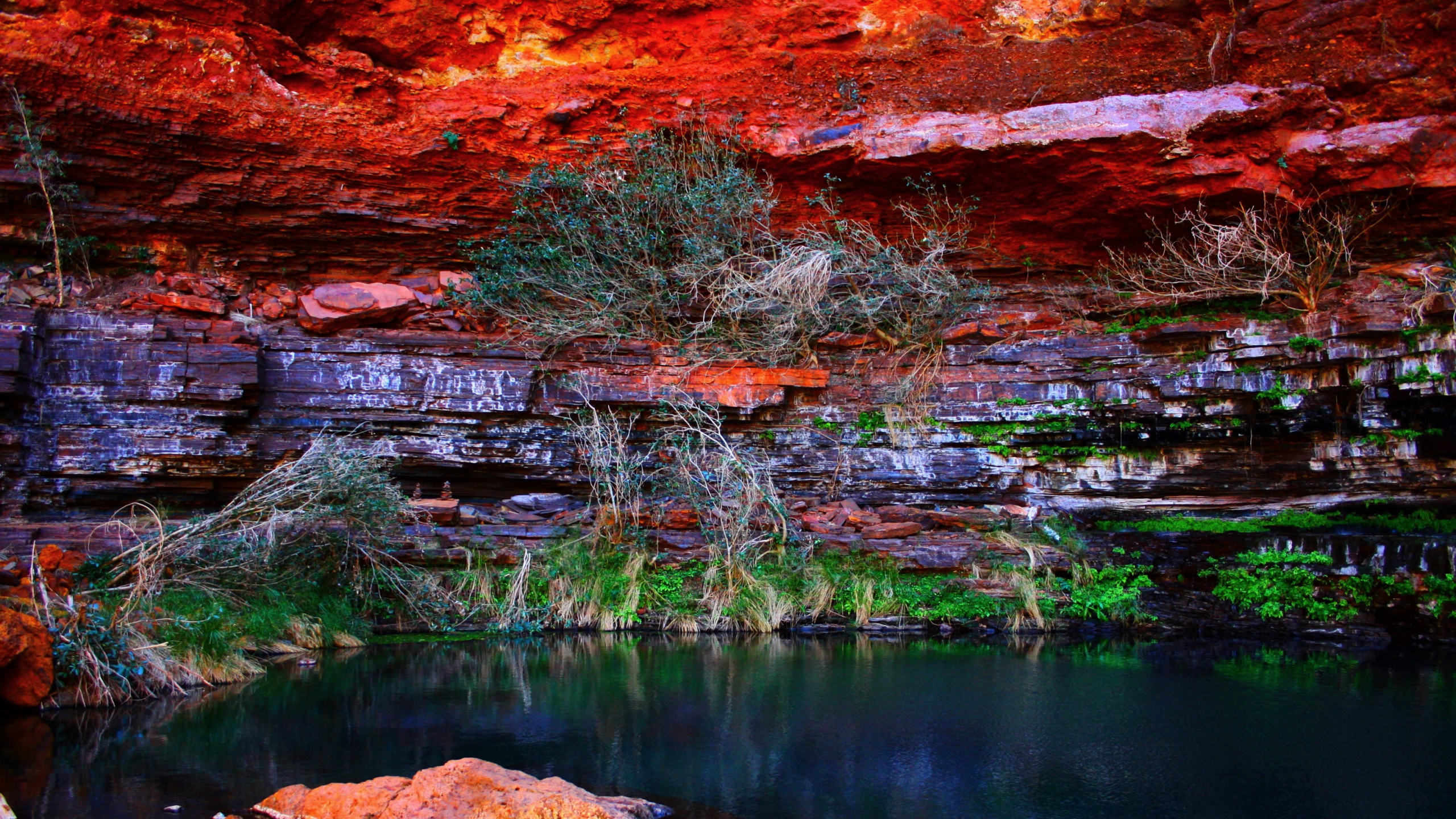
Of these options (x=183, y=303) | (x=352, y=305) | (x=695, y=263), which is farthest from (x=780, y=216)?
(x=183, y=303)

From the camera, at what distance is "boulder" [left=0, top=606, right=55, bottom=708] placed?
5.69 m

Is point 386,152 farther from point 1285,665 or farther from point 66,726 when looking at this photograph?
point 1285,665

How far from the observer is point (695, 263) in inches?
454

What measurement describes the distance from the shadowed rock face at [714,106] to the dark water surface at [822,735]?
6.01m

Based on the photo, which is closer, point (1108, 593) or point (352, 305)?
point (1108, 593)

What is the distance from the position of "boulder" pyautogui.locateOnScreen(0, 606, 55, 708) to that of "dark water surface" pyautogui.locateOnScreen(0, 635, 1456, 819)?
0.20 metres

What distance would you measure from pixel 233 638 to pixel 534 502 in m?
4.13

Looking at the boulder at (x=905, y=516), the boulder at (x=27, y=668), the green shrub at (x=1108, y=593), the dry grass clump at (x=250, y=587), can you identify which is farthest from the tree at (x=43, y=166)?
the green shrub at (x=1108, y=593)

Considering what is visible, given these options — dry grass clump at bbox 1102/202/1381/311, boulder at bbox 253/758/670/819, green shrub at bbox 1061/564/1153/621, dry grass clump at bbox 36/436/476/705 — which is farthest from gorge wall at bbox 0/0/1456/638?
boulder at bbox 253/758/670/819

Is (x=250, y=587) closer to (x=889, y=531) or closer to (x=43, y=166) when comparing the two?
(x=43, y=166)

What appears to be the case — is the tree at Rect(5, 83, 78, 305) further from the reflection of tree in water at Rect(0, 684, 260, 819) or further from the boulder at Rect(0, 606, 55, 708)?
the reflection of tree in water at Rect(0, 684, 260, 819)

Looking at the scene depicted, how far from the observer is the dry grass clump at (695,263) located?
1137 cm

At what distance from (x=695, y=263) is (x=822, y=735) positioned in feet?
23.9

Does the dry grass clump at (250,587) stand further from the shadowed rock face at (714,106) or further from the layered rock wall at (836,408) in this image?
the shadowed rock face at (714,106)
